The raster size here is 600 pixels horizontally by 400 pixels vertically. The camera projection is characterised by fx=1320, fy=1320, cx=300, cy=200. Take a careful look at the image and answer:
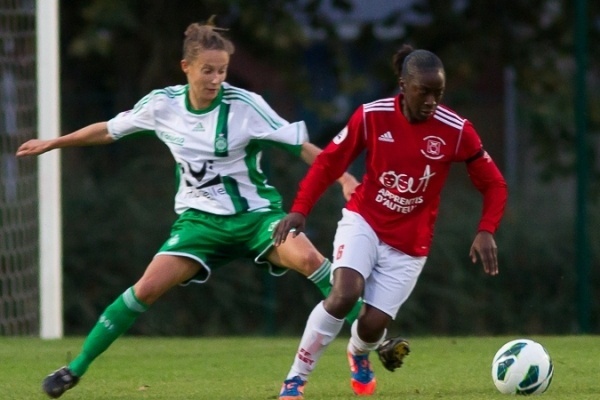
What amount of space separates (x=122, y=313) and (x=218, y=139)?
103cm

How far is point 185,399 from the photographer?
604cm

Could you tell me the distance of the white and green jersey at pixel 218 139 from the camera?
21.9ft

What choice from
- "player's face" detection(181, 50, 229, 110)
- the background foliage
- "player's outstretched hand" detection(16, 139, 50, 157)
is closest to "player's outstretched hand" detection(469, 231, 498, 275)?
"player's face" detection(181, 50, 229, 110)

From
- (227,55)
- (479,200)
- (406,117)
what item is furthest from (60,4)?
(406,117)

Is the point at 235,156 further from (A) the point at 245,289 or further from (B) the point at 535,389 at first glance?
(A) the point at 245,289

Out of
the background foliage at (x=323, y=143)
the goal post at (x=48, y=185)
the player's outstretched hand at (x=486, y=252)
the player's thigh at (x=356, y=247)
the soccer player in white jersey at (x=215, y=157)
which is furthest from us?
the background foliage at (x=323, y=143)

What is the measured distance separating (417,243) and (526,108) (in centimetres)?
698

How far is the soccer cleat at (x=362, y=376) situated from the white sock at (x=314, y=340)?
21.0 inches

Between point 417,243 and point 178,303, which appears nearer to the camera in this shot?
point 417,243

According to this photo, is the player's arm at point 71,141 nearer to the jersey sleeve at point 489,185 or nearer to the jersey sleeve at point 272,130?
the jersey sleeve at point 272,130

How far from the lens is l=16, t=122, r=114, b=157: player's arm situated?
263 inches

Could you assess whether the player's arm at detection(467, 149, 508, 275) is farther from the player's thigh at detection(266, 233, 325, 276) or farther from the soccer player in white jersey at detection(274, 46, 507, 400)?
the player's thigh at detection(266, 233, 325, 276)

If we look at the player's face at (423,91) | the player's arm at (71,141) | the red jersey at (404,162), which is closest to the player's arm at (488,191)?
the red jersey at (404,162)

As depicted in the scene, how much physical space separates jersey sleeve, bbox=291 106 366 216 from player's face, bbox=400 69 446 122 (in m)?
0.25
